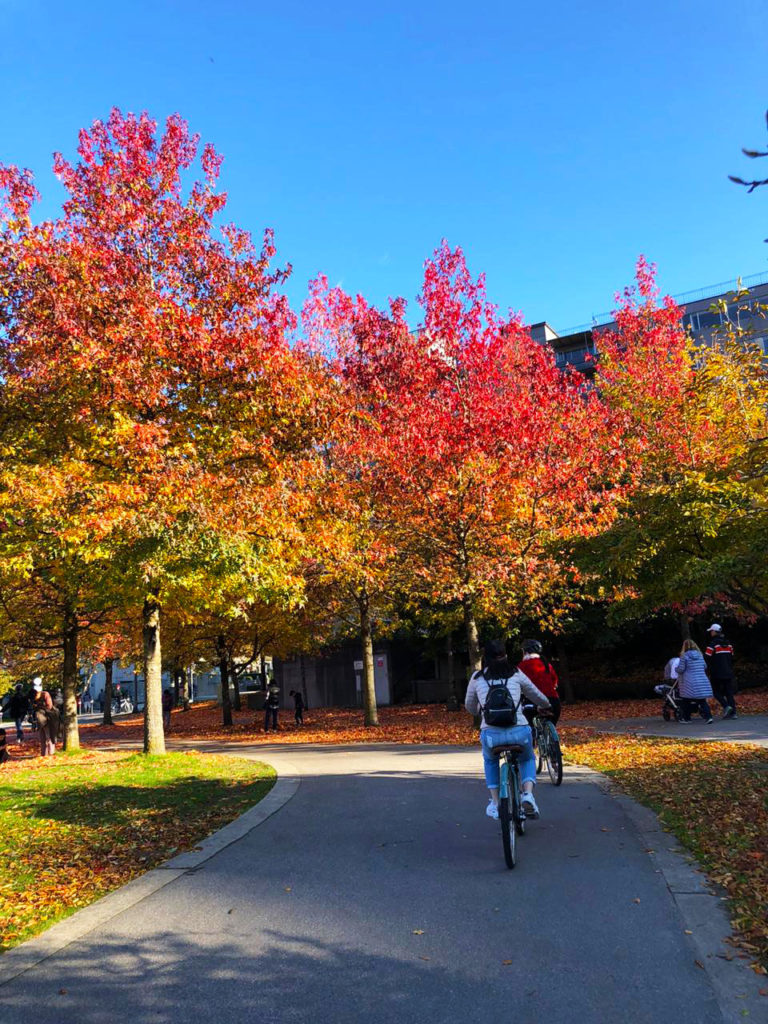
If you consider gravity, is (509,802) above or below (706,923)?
above

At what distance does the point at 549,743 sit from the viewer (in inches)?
370

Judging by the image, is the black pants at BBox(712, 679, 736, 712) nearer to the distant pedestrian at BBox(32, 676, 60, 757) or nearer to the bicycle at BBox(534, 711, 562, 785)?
the bicycle at BBox(534, 711, 562, 785)

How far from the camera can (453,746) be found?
15.0 meters

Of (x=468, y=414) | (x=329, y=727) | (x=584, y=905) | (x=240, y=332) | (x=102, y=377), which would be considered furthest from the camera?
(x=329, y=727)

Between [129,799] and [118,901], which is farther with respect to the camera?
[129,799]

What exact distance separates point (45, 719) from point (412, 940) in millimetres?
16526

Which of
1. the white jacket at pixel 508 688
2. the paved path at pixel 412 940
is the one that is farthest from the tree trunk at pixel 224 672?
the white jacket at pixel 508 688

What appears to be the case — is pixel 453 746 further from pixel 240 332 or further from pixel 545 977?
pixel 545 977

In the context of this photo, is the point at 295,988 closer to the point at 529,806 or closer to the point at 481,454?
the point at 529,806

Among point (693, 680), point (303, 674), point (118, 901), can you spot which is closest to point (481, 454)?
point (693, 680)

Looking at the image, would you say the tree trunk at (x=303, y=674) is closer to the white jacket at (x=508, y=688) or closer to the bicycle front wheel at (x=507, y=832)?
the white jacket at (x=508, y=688)

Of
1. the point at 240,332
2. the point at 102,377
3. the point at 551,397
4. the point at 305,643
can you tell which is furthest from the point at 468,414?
the point at 305,643

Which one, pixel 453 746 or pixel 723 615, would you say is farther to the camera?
pixel 723 615

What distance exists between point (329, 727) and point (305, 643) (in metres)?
4.41
